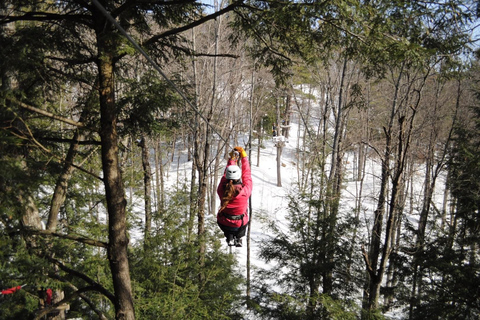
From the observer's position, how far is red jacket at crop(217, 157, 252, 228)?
500 centimetres

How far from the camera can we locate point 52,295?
5.19m

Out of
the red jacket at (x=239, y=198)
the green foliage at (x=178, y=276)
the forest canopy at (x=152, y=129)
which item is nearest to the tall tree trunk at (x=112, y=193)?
the forest canopy at (x=152, y=129)

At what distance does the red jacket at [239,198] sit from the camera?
500 centimetres

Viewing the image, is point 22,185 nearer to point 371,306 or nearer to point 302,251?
point 371,306

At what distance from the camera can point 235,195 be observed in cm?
497

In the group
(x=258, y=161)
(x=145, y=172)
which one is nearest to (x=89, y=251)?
(x=145, y=172)

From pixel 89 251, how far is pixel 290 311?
537 centimetres

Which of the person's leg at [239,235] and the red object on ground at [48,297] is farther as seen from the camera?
the person's leg at [239,235]

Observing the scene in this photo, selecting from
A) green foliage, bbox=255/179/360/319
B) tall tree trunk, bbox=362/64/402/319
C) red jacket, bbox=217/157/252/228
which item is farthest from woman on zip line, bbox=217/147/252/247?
green foliage, bbox=255/179/360/319

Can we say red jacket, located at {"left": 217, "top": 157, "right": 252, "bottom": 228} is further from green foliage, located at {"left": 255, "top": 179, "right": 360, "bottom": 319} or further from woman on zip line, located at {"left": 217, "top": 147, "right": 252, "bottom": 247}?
green foliage, located at {"left": 255, "top": 179, "right": 360, "bottom": 319}

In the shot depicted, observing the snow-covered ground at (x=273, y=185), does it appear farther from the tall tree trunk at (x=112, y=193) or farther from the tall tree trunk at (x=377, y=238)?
the tall tree trunk at (x=112, y=193)

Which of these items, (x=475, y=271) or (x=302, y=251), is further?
(x=302, y=251)

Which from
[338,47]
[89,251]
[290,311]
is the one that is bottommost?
[290,311]

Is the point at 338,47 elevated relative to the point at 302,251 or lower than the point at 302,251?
elevated
